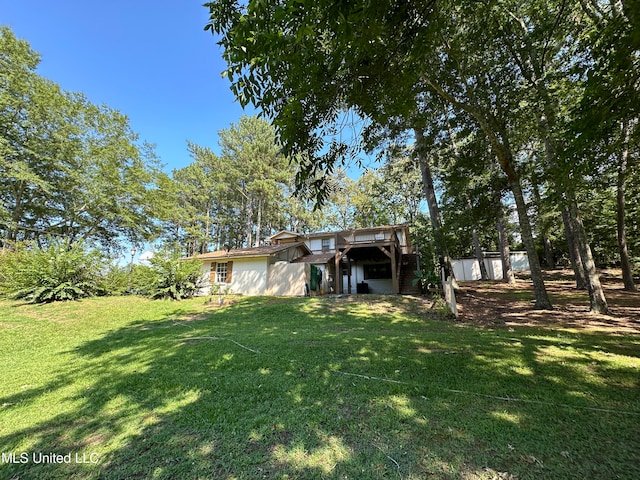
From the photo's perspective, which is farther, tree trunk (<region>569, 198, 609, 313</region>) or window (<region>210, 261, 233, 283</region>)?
window (<region>210, 261, 233, 283</region>)

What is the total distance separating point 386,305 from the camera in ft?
32.3

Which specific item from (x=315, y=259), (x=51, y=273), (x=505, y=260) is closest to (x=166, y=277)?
(x=51, y=273)

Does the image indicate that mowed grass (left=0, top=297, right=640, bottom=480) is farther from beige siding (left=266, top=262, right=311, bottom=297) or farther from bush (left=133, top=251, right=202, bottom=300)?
beige siding (left=266, top=262, right=311, bottom=297)

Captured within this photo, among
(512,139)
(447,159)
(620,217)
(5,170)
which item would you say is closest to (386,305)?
(447,159)

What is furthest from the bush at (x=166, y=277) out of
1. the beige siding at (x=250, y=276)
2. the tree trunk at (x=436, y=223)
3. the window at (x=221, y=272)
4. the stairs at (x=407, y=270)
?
the stairs at (x=407, y=270)

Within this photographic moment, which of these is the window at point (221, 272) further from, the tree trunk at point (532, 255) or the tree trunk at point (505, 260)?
the tree trunk at point (505, 260)

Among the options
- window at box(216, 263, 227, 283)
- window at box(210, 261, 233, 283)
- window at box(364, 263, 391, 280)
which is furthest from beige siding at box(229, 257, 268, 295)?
window at box(364, 263, 391, 280)

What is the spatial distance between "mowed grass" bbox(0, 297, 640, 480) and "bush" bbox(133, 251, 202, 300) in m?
6.43

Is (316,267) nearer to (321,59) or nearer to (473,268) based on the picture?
(473,268)

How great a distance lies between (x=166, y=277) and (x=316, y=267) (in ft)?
25.8

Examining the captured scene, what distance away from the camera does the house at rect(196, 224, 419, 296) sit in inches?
565

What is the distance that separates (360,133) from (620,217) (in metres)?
12.0

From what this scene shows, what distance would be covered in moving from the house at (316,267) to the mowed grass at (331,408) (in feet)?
29.3

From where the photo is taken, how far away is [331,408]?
2.56 m
